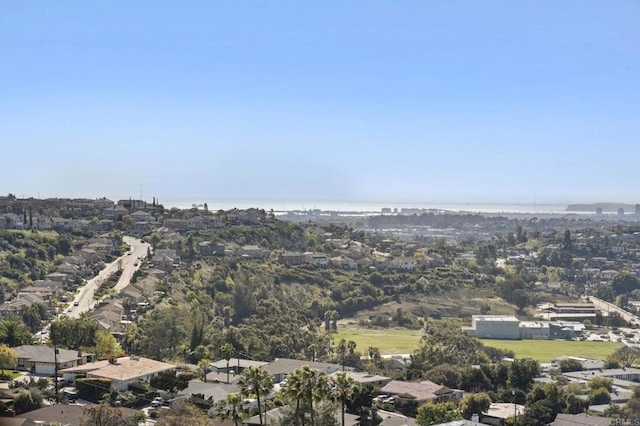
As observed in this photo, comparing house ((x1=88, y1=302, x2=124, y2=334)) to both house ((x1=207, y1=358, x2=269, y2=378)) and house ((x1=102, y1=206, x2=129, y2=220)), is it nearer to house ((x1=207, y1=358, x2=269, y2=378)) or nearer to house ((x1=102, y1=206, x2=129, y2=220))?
house ((x1=207, y1=358, x2=269, y2=378))

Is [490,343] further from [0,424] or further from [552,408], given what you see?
[0,424]

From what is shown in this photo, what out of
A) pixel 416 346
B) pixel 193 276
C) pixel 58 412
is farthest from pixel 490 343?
pixel 58 412

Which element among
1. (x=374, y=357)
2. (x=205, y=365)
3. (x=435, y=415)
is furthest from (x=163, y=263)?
(x=435, y=415)

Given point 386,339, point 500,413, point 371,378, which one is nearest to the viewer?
point 500,413

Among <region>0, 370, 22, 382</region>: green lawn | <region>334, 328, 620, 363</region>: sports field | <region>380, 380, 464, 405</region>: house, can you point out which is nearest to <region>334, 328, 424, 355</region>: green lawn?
<region>334, 328, 620, 363</region>: sports field

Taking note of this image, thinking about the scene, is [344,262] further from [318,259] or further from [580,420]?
[580,420]

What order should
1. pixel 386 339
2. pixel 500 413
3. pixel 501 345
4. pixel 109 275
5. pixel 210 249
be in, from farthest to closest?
pixel 210 249
pixel 109 275
pixel 501 345
pixel 386 339
pixel 500 413

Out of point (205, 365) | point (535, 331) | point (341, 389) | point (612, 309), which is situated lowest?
point (612, 309)
